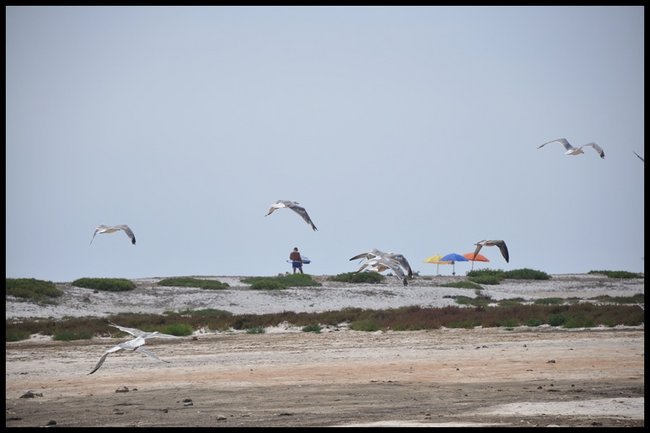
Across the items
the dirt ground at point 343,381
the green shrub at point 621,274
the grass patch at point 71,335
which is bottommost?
the dirt ground at point 343,381

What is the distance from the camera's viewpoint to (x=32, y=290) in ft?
135

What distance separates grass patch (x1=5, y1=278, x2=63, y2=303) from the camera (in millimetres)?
40094

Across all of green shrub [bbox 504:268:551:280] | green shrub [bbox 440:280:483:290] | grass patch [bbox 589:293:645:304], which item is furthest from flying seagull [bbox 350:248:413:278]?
green shrub [bbox 504:268:551:280]

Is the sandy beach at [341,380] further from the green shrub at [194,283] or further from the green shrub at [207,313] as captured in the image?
the green shrub at [194,283]

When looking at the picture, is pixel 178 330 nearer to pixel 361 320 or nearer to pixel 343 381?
pixel 361 320

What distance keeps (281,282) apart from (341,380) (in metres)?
27.9

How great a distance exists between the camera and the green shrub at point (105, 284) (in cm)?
4484

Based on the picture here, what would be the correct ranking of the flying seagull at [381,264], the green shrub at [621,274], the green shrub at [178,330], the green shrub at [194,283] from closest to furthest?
the flying seagull at [381,264]
the green shrub at [178,330]
the green shrub at [194,283]
the green shrub at [621,274]

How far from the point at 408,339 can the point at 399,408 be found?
12.1 metres

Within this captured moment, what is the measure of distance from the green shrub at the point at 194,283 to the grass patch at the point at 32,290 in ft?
20.4

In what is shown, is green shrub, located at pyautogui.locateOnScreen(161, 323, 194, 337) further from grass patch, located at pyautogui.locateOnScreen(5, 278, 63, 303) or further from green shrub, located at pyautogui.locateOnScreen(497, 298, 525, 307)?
green shrub, located at pyautogui.locateOnScreen(497, 298, 525, 307)

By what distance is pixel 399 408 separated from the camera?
1722 cm

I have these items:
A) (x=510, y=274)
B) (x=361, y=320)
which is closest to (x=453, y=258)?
(x=510, y=274)

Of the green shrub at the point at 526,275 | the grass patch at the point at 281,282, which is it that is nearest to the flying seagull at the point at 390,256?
the grass patch at the point at 281,282
